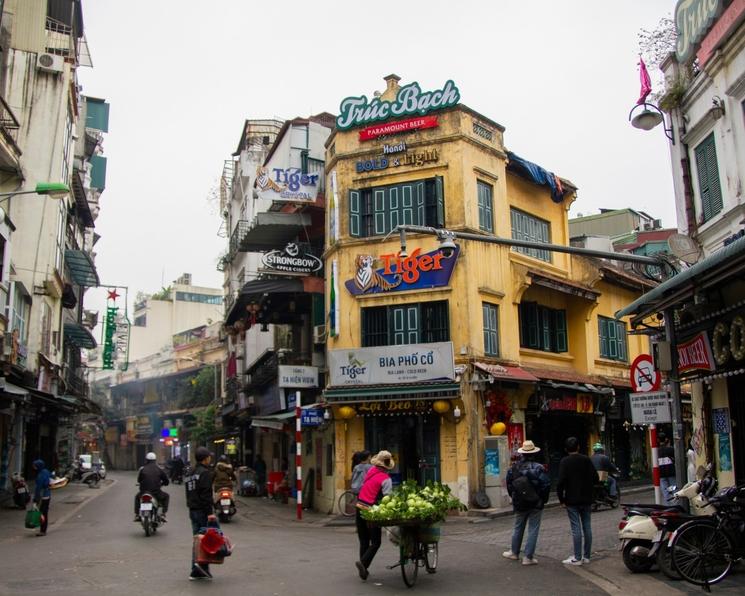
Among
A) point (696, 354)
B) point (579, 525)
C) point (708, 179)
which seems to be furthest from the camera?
point (708, 179)

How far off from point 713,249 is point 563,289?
35.6 feet

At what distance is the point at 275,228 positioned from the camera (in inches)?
1050

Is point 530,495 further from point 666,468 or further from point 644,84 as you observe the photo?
point 644,84

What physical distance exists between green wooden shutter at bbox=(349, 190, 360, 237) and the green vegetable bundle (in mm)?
13669

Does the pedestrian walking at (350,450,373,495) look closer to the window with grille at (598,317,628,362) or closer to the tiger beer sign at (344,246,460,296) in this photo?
the tiger beer sign at (344,246,460,296)

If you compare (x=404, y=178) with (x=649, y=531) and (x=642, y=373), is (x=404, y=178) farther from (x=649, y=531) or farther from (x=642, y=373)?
(x=649, y=531)

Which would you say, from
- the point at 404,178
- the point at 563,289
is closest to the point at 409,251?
the point at 404,178

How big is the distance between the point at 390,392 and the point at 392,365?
792mm

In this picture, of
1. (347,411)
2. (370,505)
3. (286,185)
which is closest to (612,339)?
(347,411)

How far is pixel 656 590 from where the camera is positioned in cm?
916

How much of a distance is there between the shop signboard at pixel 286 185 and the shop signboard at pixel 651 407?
15061mm

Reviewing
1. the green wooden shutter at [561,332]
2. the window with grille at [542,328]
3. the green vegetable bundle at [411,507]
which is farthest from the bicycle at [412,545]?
the green wooden shutter at [561,332]

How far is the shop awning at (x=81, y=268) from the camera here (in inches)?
1320

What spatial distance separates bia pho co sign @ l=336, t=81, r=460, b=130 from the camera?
898 inches
